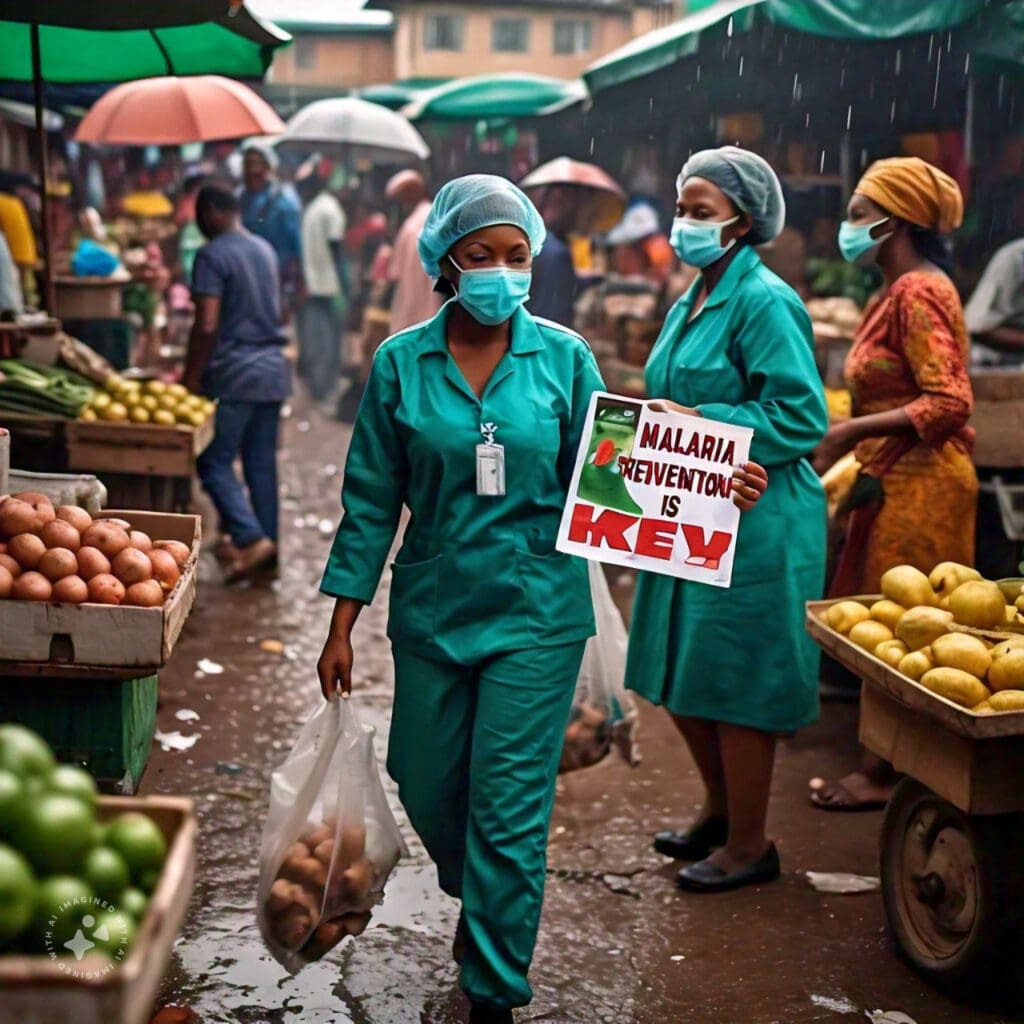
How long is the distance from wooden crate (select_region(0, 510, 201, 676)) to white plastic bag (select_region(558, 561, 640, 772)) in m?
1.37

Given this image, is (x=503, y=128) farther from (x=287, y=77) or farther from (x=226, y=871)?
(x=287, y=77)

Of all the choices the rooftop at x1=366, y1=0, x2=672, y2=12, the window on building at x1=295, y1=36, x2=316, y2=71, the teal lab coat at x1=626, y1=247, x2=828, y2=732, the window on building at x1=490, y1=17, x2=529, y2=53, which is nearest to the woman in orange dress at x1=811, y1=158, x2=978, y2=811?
the teal lab coat at x1=626, y1=247, x2=828, y2=732

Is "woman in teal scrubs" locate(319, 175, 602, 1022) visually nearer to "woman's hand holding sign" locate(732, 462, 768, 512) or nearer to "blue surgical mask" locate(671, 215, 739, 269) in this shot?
"woman's hand holding sign" locate(732, 462, 768, 512)

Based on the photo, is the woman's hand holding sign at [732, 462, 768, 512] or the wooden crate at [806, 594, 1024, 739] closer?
→ the wooden crate at [806, 594, 1024, 739]

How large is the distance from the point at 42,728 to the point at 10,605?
0.36 m

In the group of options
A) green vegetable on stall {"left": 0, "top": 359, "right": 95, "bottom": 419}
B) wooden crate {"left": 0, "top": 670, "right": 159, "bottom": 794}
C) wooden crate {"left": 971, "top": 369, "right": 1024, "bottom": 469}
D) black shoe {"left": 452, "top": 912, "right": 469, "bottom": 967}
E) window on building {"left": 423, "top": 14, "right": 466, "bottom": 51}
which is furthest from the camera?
window on building {"left": 423, "top": 14, "right": 466, "bottom": 51}

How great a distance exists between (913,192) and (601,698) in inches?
80.6

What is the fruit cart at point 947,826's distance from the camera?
11.9 ft

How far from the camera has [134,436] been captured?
7422mm

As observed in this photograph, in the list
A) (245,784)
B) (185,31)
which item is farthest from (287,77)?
(245,784)

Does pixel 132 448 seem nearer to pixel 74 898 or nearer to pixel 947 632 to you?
pixel 947 632

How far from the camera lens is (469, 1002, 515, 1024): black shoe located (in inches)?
143

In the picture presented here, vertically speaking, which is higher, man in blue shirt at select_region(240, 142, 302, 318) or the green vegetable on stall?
man in blue shirt at select_region(240, 142, 302, 318)

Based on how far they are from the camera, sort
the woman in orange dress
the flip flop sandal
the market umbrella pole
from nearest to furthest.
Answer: the woman in orange dress, the flip flop sandal, the market umbrella pole
